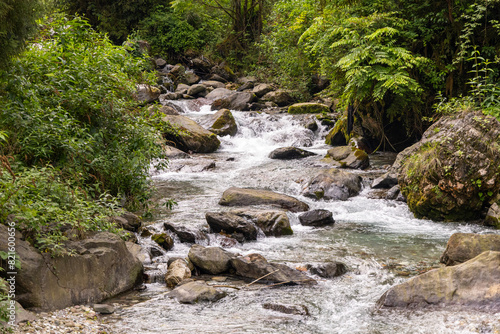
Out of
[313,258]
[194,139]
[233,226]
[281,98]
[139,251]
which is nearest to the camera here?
[139,251]

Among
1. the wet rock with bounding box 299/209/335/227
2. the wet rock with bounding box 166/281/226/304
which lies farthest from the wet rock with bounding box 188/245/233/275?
the wet rock with bounding box 299/209/335/227

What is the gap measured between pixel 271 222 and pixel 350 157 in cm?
628

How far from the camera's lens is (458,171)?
902 cm

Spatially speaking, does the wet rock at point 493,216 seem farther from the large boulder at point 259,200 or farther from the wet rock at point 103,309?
the wet rock at point 103,309

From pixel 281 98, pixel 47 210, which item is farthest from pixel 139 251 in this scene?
pixel 281 98

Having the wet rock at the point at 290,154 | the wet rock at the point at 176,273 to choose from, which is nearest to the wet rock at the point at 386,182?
the wet rock at the point at 290,154

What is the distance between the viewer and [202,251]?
6.77 meters

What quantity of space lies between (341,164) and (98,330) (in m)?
10.6

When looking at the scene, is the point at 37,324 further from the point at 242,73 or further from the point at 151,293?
the point at 242,73

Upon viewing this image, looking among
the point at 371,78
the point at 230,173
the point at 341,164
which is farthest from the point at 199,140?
the point at 371,78

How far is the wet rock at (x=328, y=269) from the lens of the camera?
6.54 m

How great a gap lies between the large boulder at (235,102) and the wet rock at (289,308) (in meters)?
16.6

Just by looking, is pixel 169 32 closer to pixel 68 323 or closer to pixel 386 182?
pixel 386 182

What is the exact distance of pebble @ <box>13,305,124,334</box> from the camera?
421 cm
